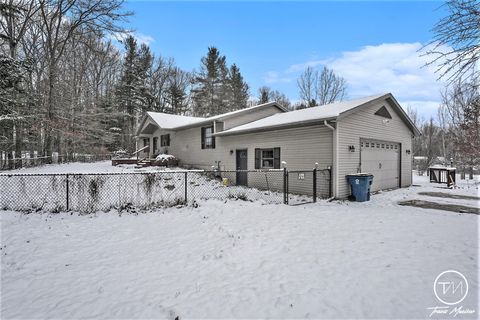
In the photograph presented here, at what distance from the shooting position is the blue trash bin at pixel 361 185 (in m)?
9.57

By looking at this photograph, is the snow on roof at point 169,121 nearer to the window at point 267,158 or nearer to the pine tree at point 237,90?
the window at point 267,158

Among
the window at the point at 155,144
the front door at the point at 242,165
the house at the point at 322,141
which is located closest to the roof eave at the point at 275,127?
the house at the point at 322,141

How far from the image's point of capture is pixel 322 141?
33.3 ft

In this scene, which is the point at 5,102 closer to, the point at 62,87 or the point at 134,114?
the point at 62,87

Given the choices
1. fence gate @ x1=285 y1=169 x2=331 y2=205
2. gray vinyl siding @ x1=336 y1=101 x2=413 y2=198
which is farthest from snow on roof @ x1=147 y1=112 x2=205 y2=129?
gray vinyl siding @ x1=336 y1=101 x2=413 y2=198

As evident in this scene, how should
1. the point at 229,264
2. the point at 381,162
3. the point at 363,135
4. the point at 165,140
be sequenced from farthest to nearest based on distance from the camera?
the point at 165,140 → the point at 381,162 → the point at 363,135 → the point at 229,264

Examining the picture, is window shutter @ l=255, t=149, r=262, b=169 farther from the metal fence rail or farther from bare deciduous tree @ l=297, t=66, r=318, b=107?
bare deciduous tree @ l=297, t=66, r=318, b=107

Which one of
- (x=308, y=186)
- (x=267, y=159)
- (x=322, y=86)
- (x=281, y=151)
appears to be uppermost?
(x=322, y=86)

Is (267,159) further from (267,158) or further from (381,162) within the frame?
(381,162)

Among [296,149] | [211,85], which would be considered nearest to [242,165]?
[296,149]

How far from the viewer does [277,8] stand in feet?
32.4

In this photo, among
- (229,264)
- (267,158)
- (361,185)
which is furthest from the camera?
(267,158)

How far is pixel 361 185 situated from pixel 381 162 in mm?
3668

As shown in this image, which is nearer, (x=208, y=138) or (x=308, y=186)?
(x=308, y=186)
